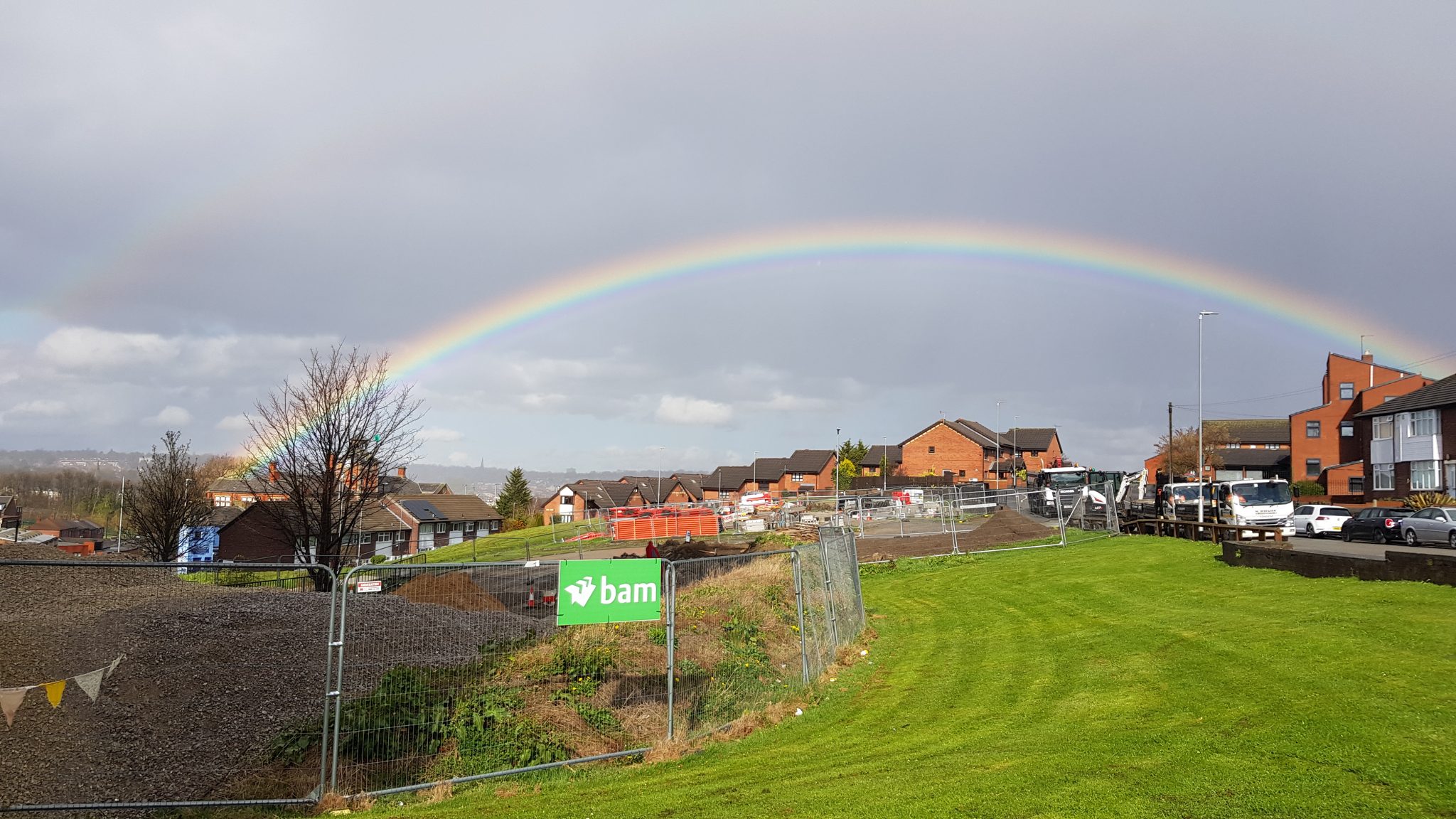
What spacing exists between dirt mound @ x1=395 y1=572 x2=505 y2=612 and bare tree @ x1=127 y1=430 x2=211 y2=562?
2434cm

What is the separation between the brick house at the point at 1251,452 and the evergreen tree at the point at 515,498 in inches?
3077

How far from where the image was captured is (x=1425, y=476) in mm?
53562

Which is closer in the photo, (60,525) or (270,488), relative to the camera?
(270,488)

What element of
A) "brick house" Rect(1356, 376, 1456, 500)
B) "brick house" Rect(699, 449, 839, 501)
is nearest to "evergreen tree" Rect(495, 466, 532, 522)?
"brick house" Rect(699, 449, 839, 501)

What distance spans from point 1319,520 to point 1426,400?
2689 cm

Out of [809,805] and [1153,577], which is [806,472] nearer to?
[1153,577]

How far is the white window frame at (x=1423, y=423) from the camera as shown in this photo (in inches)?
2094

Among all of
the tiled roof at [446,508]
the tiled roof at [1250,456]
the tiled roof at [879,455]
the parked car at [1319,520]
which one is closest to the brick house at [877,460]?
the tiled roof at [879,455]

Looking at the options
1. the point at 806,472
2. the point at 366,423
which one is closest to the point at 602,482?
the point at 806,472

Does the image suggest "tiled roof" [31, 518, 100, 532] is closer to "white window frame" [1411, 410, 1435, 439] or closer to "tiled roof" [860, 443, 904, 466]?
"tiled roof" [860, 443, 904, 466]

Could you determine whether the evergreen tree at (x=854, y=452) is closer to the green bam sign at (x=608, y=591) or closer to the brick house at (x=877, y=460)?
the brick house at (x=877, y=460)

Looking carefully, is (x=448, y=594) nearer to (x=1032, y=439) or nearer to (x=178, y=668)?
(x=178, y=668)

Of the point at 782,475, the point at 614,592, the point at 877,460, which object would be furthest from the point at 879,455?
the point at 614,592

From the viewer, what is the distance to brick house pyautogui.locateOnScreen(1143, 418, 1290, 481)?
9512 cm
